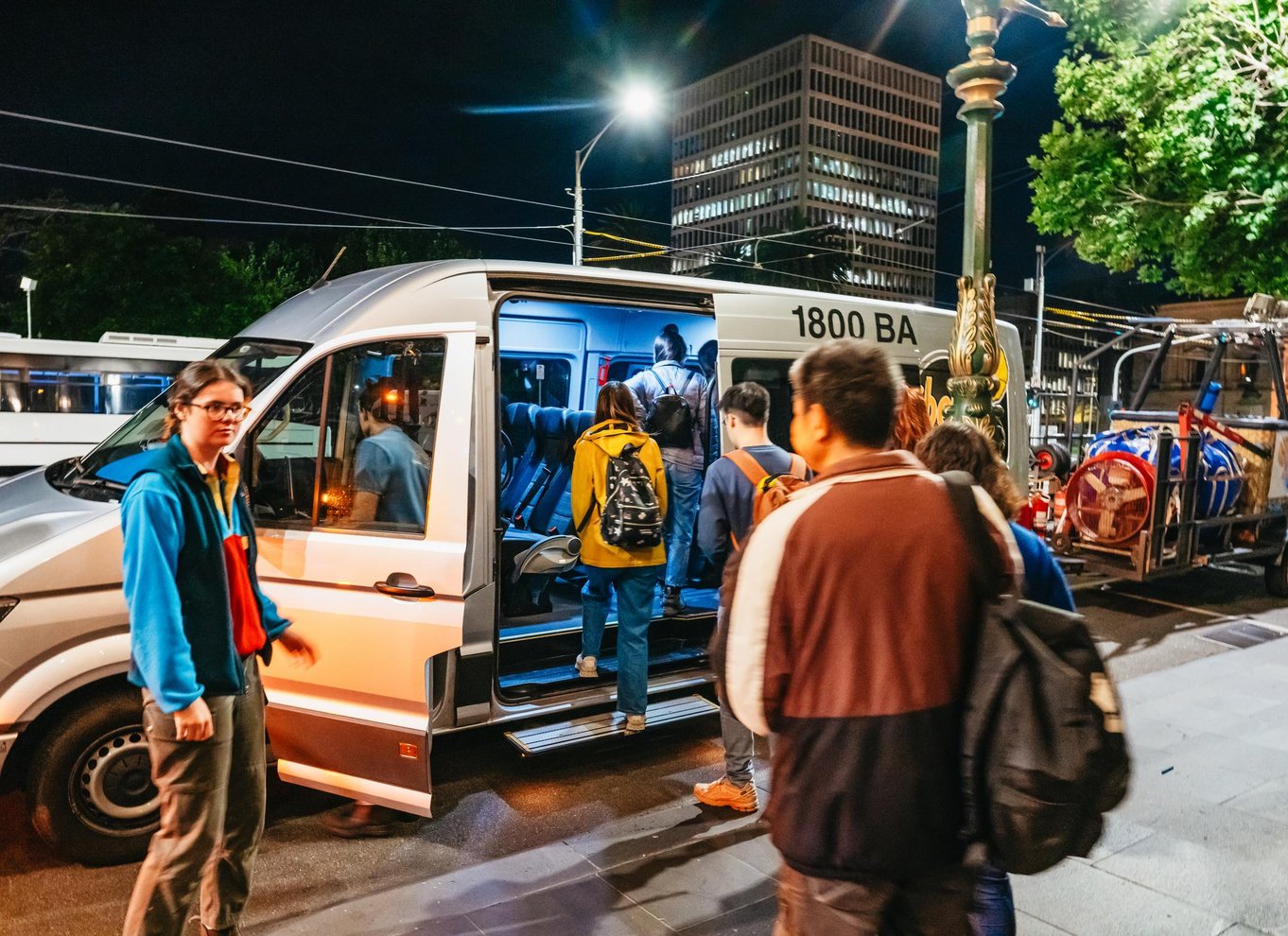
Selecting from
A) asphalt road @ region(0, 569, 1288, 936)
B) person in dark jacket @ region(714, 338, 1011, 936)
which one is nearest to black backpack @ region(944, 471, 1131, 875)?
person in dark jacket @ region(714, 338, 1011, 936)

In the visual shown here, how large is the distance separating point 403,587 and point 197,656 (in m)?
1.28

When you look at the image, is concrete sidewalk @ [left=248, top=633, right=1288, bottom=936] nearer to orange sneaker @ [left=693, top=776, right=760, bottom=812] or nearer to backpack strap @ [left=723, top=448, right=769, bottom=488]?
orange sneaker @ [left=693, top=776, right=760, bottom=812]

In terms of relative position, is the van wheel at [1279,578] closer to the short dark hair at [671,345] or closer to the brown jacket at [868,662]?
the short dark hair at [671,345]

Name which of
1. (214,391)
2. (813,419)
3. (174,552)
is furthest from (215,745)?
(813,419)

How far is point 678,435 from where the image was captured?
673 centimetres

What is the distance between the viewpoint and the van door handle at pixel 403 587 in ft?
13.0

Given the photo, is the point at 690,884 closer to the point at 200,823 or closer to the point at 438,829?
the point at 438,829

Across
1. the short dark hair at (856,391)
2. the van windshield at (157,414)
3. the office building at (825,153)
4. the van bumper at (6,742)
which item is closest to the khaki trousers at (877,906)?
the short dark hair at (856,391)

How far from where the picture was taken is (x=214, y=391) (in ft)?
9.30

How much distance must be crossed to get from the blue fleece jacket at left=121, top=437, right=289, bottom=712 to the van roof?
1.68 meters

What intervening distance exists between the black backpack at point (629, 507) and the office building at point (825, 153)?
115489 mm

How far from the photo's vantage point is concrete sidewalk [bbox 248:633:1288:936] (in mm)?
3428

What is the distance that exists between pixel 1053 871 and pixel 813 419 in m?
2.78

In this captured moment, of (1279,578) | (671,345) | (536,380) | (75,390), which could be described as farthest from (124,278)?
(1279,578)
